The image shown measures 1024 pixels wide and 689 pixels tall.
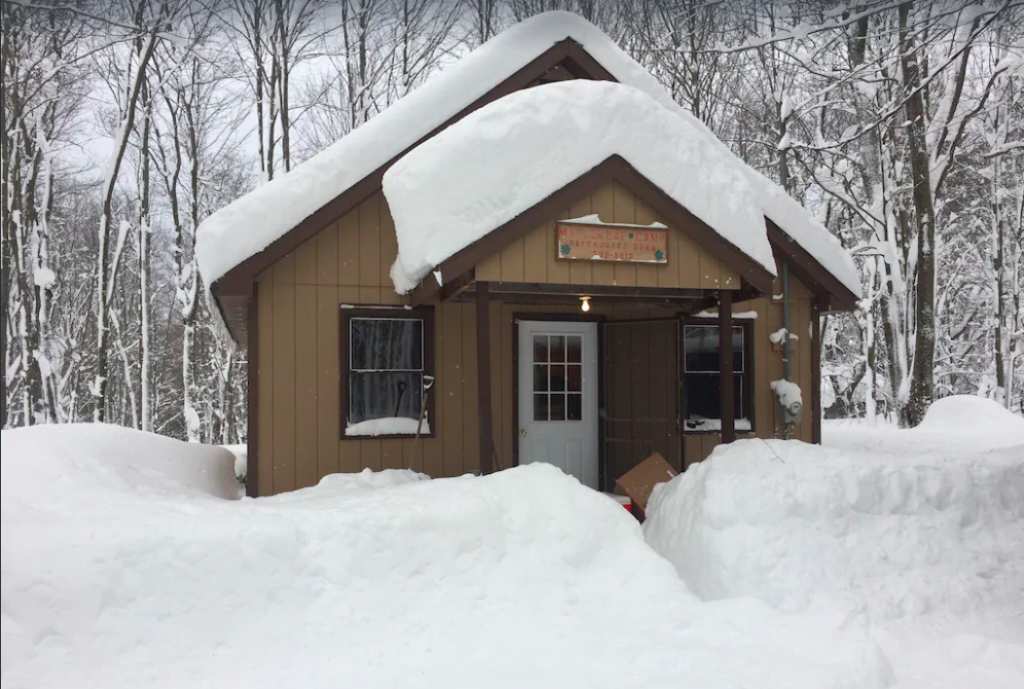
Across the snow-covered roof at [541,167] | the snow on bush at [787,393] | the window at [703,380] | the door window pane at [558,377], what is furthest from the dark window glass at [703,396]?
the snow-covered roof at [541,167]

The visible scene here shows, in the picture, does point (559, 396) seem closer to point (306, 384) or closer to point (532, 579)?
point (306, 384)

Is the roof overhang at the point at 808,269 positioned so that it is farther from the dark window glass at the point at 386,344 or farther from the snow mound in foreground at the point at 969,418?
the snow mound in foreground at the point at 969,418

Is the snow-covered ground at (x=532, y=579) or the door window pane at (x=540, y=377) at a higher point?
the door window pane at (x=540, y=377)

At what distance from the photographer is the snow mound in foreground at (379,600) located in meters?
4.41

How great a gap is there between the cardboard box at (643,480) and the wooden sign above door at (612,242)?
2.22 meters

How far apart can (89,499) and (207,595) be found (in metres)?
1.27

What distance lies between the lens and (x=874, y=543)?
6.00 metres

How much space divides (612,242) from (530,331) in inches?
91.9

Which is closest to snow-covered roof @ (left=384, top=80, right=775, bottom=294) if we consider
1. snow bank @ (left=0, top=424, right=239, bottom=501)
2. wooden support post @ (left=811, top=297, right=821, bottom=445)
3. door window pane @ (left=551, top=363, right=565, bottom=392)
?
door window pane @ (left=551, top=363, right=565, bottom=392)

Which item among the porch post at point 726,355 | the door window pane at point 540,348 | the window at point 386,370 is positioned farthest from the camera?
the door window pane at point 540,348

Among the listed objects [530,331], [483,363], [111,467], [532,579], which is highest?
[530,331]

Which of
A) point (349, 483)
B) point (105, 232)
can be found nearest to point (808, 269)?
point (349, 483)

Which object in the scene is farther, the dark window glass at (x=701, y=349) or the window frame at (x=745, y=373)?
the dark window glass at (x=701, y=349)

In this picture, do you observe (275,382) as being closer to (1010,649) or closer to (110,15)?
(110,15)
